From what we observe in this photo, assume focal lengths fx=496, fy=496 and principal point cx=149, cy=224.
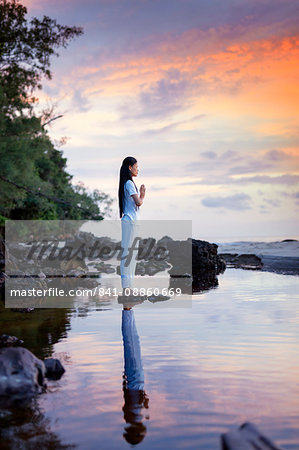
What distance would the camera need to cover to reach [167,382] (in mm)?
4188

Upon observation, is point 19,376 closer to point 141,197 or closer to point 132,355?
point 132,355

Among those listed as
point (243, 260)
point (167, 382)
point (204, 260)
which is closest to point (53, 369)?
point (167, 382)

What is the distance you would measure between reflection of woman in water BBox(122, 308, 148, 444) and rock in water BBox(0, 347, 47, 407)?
0.73 m

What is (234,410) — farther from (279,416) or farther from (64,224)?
(64,224)

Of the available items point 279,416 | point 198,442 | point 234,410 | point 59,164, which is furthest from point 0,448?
point 59,164

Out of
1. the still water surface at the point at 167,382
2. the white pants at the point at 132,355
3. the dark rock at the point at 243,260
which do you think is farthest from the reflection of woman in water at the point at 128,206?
the dark rock at the point at 243,260

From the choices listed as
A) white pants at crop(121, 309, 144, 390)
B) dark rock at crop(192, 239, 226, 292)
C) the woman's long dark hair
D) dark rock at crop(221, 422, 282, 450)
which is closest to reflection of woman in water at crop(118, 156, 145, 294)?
the woman's long dark hair

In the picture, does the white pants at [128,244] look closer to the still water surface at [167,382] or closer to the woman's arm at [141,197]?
the woman's arm at [141,197]

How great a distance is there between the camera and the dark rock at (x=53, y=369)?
4.49 m

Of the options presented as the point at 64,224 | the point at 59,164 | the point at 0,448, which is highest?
the point at 59,164

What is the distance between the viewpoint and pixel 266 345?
5.64 metres

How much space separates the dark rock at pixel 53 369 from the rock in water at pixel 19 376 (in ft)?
0.91

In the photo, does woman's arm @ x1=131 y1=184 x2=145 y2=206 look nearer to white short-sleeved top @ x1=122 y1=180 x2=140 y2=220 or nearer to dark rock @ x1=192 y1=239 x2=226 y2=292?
white short-sleeved top @ x1=122 y1=180 x2=140 y2=220

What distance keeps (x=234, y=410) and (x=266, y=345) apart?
2283mm
